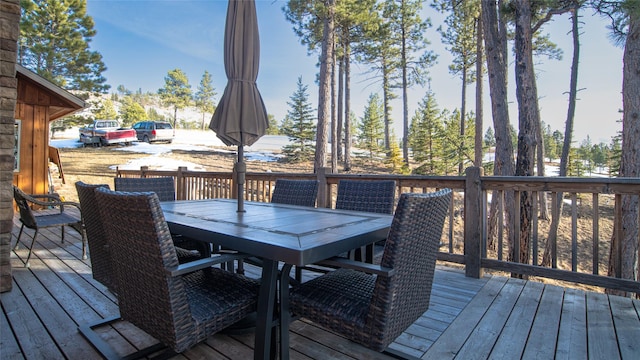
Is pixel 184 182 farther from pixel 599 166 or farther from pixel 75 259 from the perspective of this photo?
pixel 599 166

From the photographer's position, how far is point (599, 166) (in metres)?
36.4

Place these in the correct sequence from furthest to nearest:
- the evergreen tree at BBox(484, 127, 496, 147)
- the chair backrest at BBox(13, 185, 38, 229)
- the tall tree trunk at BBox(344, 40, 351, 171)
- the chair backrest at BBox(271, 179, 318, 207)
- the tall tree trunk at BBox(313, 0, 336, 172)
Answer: the evergreen tree at BBox(484, 127, 496, 147)
the tall tree trunk at BBox(344, 40, 351, 171)
the tall tree trunk at BBox(313, 0, 336, 172)
the chair backrest at BBox(13, 185, 38, 229)
the chair backrest at BBox(271, 179, 318, 207)

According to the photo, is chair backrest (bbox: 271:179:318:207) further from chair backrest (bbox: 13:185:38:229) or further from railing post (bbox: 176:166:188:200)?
railing post (bbox: 176:166:188:200)

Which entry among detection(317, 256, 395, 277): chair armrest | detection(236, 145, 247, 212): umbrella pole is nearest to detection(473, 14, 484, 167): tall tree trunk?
detection(236, 145, 247, 212): umbrella pole

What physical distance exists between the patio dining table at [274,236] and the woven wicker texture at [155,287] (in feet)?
0.52

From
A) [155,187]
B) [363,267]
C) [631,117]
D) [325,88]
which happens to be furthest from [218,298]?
[325,88]

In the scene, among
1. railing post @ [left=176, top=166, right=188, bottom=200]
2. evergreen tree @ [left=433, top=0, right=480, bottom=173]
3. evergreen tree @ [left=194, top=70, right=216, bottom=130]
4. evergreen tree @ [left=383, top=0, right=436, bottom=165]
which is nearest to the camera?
railing post @ [left=176, top=166, right=188, bottom=200]

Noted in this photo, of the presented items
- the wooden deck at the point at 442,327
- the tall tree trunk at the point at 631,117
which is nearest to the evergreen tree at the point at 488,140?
the tall tree trunk at the point at 631,117

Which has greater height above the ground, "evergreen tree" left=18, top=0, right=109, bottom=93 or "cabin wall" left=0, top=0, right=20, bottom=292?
"evergreen tree" left=18, top=0, right=109, bottom=93

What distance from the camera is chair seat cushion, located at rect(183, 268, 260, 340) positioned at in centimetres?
149

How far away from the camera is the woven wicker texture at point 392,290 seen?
4.58 ft

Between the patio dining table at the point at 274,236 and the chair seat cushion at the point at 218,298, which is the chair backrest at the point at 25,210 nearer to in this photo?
the patio dining table at the point at 274,236

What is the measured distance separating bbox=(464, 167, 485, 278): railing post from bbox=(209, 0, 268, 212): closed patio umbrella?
2.19 metres

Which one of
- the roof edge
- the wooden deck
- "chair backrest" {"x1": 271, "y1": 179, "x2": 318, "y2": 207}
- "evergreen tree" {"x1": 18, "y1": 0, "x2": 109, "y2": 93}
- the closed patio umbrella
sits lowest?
the wooden deck
